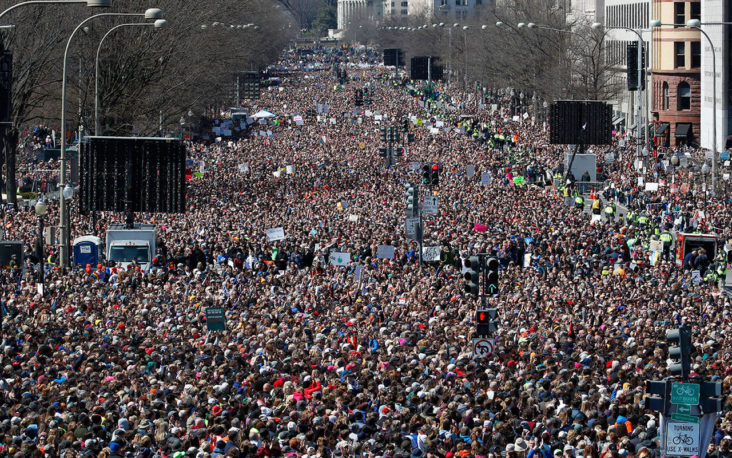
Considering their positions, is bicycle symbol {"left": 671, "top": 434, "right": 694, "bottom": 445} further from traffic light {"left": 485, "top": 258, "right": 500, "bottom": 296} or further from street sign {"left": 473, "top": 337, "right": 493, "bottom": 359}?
traffic light {"left": 485, "top": 258, "right": 500, "bottom": 296}

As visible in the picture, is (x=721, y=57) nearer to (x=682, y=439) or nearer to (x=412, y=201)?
(x=412, y=201)

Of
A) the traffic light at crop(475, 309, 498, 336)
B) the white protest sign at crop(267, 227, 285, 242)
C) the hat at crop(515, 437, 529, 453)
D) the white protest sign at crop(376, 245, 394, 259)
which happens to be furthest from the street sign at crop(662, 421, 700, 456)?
the white protest sign at crop(267, 227, 285, 242)

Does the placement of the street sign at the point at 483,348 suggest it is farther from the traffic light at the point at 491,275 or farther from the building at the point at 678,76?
the building at the point at 678,76

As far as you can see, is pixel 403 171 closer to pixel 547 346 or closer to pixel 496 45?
pixel 547 346

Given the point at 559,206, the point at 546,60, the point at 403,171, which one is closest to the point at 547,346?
the point at 559,206

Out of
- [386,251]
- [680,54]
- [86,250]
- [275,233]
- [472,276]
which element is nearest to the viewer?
[472,276]

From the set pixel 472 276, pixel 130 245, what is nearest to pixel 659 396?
pixel 472 276
